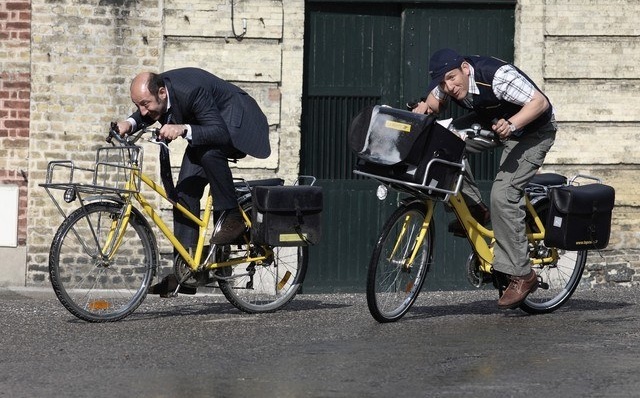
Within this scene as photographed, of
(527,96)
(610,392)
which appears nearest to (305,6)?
(527,96)

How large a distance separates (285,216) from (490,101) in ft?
4.76

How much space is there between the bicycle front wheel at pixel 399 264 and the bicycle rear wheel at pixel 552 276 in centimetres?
79

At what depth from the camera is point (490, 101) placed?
887 centimetres

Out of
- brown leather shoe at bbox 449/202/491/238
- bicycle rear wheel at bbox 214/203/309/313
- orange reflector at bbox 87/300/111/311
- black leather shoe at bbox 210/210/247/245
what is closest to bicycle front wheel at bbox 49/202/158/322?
orange reflector at bbox 87/300/111/311

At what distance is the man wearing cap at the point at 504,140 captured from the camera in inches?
346

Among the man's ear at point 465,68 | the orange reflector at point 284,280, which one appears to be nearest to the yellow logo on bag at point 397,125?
the man's ear at point 465,68

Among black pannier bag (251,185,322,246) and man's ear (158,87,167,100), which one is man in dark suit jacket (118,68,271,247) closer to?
man's ear (158,87,167,100)

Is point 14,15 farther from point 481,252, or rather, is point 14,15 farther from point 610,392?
point 610,392

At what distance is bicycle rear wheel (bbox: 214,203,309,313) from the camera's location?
370 inches

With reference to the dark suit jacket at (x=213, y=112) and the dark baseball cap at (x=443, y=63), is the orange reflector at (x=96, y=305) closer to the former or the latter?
the dark suit jacket at (x=213, y=112)

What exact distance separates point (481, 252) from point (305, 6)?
408 cm

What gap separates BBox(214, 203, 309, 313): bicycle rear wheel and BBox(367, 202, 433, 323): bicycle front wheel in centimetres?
87

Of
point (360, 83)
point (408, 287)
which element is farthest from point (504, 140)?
point (360, 83)

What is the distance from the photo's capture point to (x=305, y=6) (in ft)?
41.3
